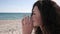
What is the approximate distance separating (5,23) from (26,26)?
147 cm

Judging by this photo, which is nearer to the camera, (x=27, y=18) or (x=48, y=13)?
(x=48, y=13)

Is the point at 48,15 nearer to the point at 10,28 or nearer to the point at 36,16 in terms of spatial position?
the point at 36,16

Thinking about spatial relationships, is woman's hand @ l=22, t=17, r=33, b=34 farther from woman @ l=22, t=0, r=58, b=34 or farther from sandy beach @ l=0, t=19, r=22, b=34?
sandy beach @ l=0, t=19, r=22, b=34

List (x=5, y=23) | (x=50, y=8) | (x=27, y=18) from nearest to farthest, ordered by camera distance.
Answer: (x=50, y=8)
(x=27, y=18)
(x=5, y=23)

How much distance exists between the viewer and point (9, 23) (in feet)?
8.03

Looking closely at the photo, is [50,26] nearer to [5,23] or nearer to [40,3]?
[40,3]

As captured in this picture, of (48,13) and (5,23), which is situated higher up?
(48,13)

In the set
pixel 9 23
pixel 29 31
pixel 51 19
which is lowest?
pixel 9 23

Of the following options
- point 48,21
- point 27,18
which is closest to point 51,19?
point 48,21

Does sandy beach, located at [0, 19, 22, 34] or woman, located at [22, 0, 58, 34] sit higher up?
woman, located at [22, 0, 58, 34]

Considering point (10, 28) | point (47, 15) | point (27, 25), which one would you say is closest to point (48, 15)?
point (47, 15)

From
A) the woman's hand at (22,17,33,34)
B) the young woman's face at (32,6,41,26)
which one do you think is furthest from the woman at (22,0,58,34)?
the woman's hand at (22,17,33,34)

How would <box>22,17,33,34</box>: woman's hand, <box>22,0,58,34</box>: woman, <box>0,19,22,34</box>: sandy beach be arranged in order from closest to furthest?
1. <box>22,0,58,34</box>: woman
2. <box>22,17,33,34</box>: woman's hand
3. <box>0,19,22,34</box>: sandy beach

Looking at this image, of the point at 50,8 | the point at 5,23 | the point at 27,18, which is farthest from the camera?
the point at 5,23
